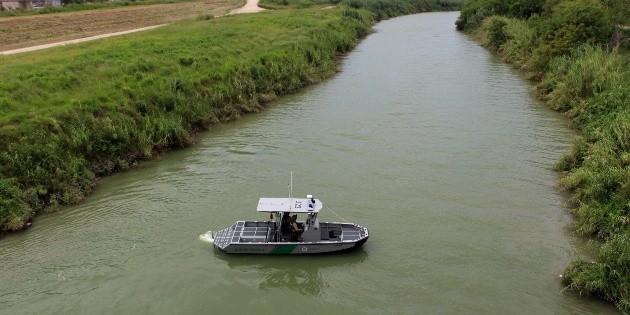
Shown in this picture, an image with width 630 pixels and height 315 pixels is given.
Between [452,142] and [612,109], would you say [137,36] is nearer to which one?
[452,142]

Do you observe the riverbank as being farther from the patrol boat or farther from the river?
the patrol boat

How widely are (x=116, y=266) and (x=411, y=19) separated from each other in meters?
75.1

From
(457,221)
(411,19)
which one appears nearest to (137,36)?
(457,221)

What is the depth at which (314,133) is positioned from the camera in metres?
27.2

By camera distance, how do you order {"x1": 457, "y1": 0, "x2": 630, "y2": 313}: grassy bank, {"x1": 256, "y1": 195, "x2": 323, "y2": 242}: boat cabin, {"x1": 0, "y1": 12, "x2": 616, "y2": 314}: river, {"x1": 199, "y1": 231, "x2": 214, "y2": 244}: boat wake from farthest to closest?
{"x1": 199, "y1": 231, "x2": 214, "y2": 244}: boat wake, {"x1": 256, "y1": 195, "x2": 323, "y2": 242}: boat cabin, {"x1": 0, "y1": 12, "x2": 616, "y2": 314}: river, {"x1": 457, "y1": 0, "x2": 630, "y2": 313}: grassy bank

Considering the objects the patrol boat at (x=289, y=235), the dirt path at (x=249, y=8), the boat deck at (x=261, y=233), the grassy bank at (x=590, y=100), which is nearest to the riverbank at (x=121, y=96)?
the boat deck at (x=261, y=233)

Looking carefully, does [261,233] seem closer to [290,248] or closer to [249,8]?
[290,248]

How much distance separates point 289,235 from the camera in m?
16.6

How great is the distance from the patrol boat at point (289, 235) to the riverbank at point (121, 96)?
7.30 metres

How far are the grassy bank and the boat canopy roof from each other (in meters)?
7.41

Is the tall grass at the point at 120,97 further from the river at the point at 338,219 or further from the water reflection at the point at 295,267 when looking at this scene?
the water reflection at the point at 295,267

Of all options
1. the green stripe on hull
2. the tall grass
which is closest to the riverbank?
the tall grass

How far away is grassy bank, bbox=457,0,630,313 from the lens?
45.6 ft

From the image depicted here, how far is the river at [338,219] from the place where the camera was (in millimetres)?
14359
